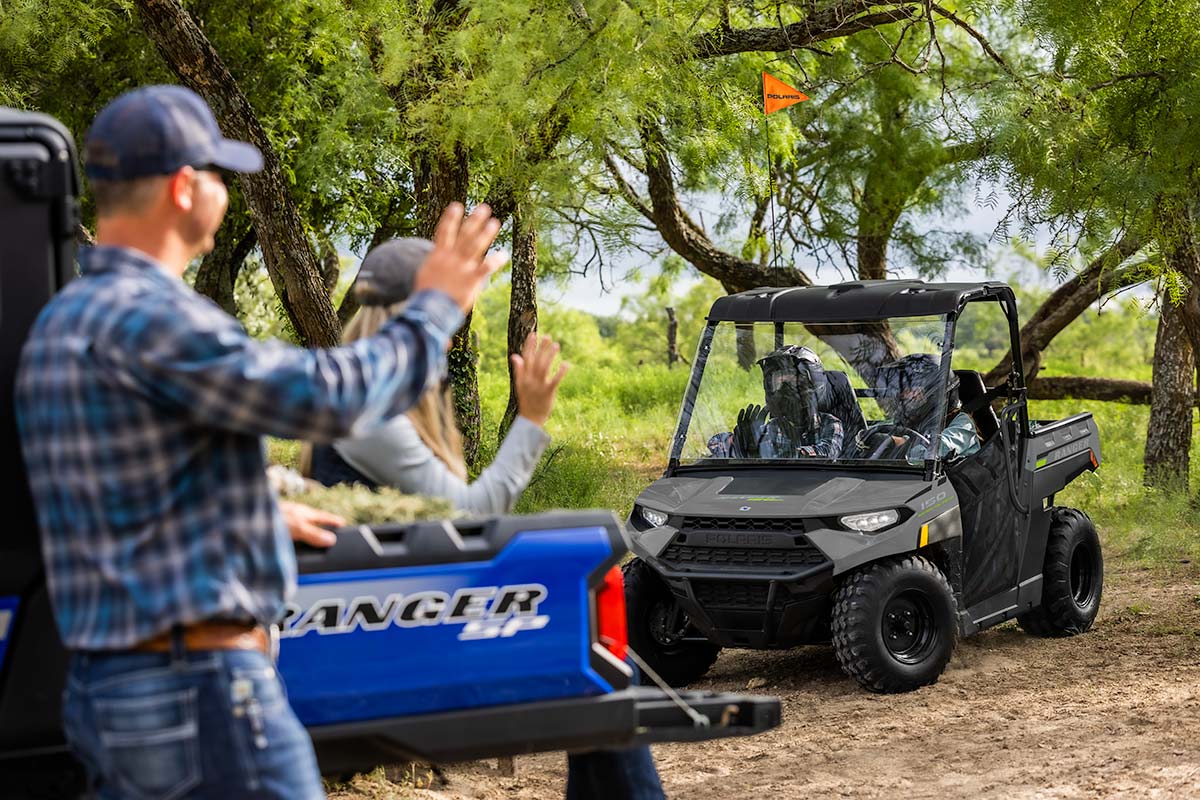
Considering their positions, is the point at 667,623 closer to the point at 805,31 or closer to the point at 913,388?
the point at 913,388

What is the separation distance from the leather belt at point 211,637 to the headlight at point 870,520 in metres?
5.05

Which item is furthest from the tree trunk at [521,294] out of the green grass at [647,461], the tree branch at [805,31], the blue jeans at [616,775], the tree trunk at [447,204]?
the blue jeans at [616,775]

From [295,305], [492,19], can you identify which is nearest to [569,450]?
[295,305]

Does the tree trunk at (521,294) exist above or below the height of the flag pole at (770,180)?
below

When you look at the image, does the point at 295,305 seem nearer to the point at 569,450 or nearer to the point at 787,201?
the point at 569,450

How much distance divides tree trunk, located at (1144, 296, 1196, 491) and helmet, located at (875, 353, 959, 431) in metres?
7.21

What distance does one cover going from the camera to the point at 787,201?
17.0 meters

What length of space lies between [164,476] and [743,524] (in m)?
5.18

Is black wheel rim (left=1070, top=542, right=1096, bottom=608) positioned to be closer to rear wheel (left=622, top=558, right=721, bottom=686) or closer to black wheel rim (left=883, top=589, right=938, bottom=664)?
black wheel rim (left=883, top=589, right=938, bottom=664)

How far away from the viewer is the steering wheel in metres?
7.61

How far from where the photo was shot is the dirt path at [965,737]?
19.0 ft

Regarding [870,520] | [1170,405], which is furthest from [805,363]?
[1170,405]

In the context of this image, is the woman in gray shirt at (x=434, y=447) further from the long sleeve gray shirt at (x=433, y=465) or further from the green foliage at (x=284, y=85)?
the green foliage at (x=284, y=85)

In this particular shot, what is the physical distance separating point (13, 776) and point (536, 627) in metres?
0.96
